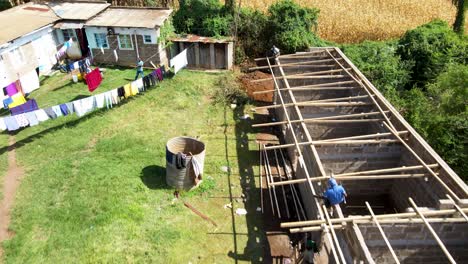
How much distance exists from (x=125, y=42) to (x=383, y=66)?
570 inches

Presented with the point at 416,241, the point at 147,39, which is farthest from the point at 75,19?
the point at 416,241

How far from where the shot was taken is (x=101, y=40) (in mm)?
21406

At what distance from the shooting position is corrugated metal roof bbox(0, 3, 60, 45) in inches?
719

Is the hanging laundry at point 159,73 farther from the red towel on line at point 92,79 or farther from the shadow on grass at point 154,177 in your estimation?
the shadow on grass at point 154,177

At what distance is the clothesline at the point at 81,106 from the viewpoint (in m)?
13.6

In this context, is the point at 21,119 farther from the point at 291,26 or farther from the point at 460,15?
the point at 460,15

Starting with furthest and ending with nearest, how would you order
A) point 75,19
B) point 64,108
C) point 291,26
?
point 75,19 → point 291,26 → point 64,108

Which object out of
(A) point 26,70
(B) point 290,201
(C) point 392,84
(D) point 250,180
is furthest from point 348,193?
(A) point 26,70

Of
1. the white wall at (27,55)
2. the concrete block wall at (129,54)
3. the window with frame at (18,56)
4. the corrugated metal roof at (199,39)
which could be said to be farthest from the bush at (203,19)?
the window with frame at (18,56)

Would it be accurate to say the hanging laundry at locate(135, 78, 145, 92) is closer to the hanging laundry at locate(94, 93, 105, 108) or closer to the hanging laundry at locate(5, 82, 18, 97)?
the hanging laundry at locate(94, 93, 105, 108)

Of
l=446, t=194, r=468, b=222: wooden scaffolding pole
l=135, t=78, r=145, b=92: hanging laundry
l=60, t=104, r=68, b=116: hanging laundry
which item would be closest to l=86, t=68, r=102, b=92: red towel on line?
l=135, t=78, r=145, b=92: hanging laundry

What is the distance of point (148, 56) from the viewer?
2130cm

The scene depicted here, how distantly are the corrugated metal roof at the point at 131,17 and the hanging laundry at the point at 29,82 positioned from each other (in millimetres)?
4212

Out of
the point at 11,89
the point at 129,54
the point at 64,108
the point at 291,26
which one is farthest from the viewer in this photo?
the point at 129,54
